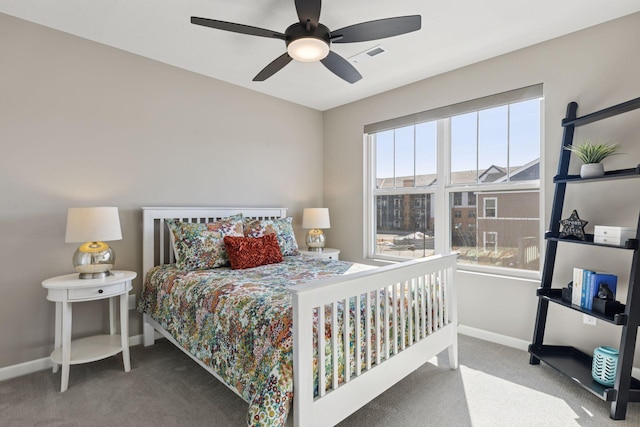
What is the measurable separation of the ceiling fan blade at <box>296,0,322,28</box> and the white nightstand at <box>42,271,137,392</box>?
2133mm

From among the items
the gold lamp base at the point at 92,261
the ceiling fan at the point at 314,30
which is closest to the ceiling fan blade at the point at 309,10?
the ceiling fan at the point at 314,30

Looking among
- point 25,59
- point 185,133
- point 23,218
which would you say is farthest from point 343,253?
point 25,59

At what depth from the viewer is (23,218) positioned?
240 centimetres

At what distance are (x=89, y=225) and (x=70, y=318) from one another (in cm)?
63

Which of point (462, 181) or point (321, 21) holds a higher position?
point (321, 21)

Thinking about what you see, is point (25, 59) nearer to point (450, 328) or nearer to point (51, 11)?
point (51, 11)

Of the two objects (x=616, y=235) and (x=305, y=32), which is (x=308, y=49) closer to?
(x=305, y=32)

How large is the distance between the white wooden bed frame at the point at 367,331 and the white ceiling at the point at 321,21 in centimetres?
142

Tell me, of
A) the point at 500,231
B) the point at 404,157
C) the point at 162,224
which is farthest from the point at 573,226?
the point at 162,224

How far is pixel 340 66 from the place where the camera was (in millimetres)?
2330

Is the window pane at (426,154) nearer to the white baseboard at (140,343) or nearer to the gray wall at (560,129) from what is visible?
the gray wall at (560,129)

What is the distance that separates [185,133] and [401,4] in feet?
7.22

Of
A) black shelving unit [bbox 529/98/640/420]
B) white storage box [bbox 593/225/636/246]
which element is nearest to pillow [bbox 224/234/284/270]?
black shelving unit [bbox 529/98/640/420]

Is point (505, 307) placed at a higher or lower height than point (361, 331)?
lower
